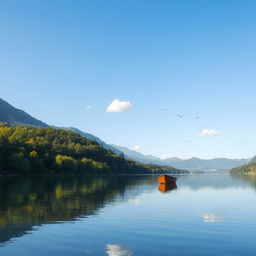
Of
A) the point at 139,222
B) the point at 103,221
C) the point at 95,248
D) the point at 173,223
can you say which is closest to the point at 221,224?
the point at 173,223

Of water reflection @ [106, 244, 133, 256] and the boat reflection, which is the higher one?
water reflection @ [106, 244, 133, 256]

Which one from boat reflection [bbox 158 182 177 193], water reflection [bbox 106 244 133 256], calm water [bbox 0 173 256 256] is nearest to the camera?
water reflection [bbox 106 244 133 256]

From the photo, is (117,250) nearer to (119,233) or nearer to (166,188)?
(119,233)

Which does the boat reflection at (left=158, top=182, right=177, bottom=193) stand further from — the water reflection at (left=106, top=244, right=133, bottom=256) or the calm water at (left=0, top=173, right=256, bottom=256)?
the water reflection at (left=106, top=244, right=133, bottom=256)

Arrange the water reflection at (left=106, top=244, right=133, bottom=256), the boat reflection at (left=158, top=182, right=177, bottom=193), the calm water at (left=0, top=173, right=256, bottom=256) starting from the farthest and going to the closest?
the boat reflection at (left=158, top=182, right=177, bottom=193) < the calm water at (left=0, top=173, right=256, bottom=256) < the water reflection at (left=106, top=244, right=133, bottom=256)

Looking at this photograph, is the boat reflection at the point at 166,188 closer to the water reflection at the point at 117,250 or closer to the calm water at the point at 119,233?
the calm water at the point at 119,233

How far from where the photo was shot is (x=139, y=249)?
25.0 metres

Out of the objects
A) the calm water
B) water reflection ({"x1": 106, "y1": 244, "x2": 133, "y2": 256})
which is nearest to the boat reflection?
the calm water

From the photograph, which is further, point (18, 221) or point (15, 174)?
point (15, 174)

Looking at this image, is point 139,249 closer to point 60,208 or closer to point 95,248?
point 95,248

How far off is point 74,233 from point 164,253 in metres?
10.1

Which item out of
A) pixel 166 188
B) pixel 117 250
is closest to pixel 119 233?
pixel 117 250

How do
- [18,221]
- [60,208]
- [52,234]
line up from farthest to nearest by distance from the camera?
[60,208], [18,221], [52,234]

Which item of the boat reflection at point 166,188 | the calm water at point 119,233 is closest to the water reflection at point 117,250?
the calm water at point 119,233
